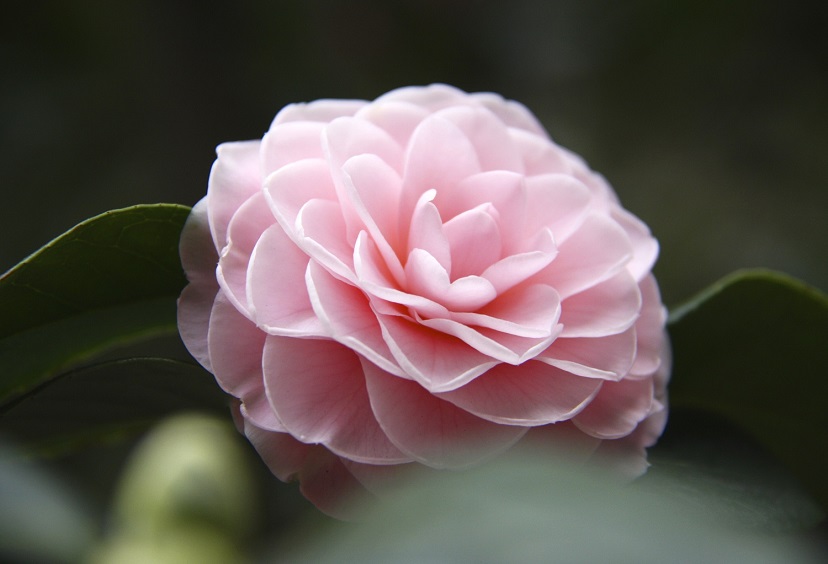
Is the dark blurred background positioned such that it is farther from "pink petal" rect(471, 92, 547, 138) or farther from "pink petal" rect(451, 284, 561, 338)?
"pink petal" rect(451, 284, 561, 338)

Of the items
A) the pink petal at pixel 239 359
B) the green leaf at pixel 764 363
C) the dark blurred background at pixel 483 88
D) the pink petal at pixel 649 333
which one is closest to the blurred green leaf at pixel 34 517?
the pink petal at pixel 239 359

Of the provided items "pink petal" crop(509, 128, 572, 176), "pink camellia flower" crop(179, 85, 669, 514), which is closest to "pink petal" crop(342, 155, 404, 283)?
"pink camellia flower" crop(179, 85, 669, 514)

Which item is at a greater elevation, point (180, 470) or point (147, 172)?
point (147, 172)

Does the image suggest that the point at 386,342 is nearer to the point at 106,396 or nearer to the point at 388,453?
the point at 388,453

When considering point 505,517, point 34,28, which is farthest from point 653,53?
point 505,517

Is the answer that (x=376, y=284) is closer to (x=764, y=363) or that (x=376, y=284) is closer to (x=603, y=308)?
(x=603, y=308)

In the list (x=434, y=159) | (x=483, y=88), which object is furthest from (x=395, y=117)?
(x=483, y=88)
